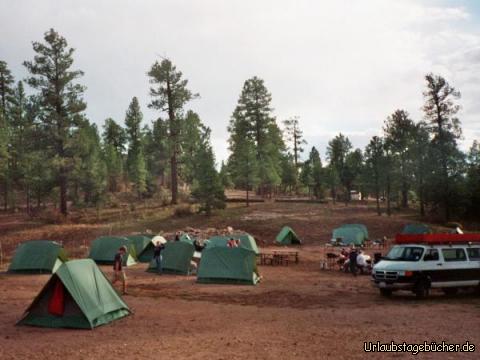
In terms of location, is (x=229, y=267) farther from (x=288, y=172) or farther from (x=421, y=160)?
(x=288, y=172)

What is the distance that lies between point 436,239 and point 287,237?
71.2 ft

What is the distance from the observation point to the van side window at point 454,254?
17297mm

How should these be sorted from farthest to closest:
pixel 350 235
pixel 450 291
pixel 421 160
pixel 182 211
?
pixel 421 160 → pixel 182 211 → pixel 350 235 → pixel 450 291

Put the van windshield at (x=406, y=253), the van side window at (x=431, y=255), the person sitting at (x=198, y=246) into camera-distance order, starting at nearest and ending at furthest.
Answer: the van side window at (x=431, y=255), the van windshield at (x=406, y=253), the person sitting at (x=198, y=246)

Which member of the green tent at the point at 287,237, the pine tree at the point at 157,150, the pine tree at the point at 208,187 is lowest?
the green tent at the point at 287,237

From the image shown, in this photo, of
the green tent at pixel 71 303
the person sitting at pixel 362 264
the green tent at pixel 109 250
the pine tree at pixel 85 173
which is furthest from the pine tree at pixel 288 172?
the green tent at pixel 71 303

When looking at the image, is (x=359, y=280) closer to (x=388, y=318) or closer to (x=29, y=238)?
(x=388, y=318)

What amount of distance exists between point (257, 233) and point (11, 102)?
1688 inches

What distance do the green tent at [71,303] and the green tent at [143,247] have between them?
1549 cm

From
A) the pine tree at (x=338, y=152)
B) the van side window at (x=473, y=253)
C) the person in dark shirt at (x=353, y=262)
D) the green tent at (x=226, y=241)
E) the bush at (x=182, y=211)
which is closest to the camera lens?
the van side window at (x=473, y=253)

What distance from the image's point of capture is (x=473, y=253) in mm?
17766

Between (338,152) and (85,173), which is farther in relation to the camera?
A: (338,152)

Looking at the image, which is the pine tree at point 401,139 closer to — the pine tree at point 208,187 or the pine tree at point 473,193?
the pine tree at point 473,193

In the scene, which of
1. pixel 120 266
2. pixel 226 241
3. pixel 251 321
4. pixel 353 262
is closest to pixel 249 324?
pixel 251 321
